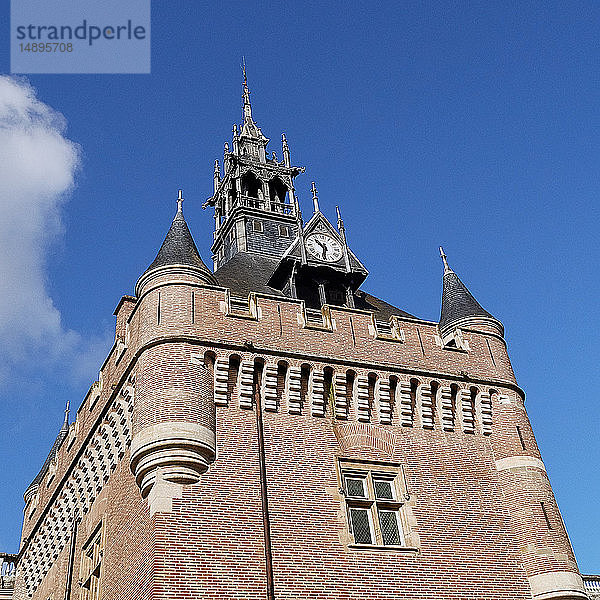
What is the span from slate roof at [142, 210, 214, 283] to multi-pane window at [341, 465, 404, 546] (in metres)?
6.79

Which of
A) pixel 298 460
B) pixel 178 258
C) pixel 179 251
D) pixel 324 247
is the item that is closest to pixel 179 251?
pixel 179 251

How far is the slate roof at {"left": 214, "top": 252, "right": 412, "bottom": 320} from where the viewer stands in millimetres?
25156

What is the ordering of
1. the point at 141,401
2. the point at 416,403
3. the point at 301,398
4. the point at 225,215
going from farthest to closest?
1. the point at 225,215
2. the point at 416,403
3. the point at 301,398
4. the point at 141,401

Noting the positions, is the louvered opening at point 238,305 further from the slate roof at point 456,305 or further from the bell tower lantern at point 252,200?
the bell tower lantern at point 252,200

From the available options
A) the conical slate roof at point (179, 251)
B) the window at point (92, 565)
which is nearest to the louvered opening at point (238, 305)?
the conical slate roof at point (179, 251)

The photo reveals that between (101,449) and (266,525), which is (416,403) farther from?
(101,449)

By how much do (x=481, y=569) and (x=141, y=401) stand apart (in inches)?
364

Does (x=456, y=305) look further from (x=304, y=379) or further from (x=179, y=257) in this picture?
(x=179, y=257)

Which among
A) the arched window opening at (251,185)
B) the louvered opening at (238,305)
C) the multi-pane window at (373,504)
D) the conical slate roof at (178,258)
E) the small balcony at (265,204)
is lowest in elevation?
the multi-pane window at (373,504)

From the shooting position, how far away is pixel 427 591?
16516 mm

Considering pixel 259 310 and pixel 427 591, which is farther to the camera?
pixel 259 310

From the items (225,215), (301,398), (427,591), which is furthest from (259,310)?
(225,215)

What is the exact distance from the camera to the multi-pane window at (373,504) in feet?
56.2

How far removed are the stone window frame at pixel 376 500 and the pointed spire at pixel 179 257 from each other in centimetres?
639
